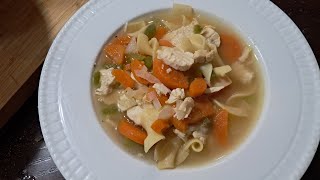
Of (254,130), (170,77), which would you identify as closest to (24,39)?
(170,77)

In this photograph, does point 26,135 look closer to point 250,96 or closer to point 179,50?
point 179,50

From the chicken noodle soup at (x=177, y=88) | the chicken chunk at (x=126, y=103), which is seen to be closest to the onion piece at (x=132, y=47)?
the chicken noodle soup at (x=177, y=88)

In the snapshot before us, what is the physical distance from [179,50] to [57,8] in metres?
0.75

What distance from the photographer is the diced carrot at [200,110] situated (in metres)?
1.84

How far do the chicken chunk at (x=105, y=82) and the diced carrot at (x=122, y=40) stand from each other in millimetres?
177

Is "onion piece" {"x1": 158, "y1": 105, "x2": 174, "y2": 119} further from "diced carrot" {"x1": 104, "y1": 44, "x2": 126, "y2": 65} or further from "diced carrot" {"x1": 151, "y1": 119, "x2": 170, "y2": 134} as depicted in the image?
"diced carrot" {"x1": 104, "y1": 44, "x2": 126, "y2": 65}

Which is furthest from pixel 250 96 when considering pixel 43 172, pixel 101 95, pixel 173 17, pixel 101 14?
pixel 43 172

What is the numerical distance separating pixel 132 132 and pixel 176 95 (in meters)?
0.26

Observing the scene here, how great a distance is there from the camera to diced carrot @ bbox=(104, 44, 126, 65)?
81.3 inches

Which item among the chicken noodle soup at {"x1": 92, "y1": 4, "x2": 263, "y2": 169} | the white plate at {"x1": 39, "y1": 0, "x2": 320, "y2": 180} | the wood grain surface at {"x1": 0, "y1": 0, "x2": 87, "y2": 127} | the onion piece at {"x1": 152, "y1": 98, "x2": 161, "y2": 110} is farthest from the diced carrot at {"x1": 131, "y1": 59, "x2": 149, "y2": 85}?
the wood grain surface at {"x1": 0, "y1": 0, "x2": 87, "y2": 127}

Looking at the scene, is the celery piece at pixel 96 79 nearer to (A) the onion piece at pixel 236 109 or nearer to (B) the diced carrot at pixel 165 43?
(B) the diced carrot at pixel 165 43

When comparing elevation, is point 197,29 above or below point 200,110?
above

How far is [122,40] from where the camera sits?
2113mm

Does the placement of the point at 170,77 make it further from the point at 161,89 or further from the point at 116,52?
the point at 116,52
